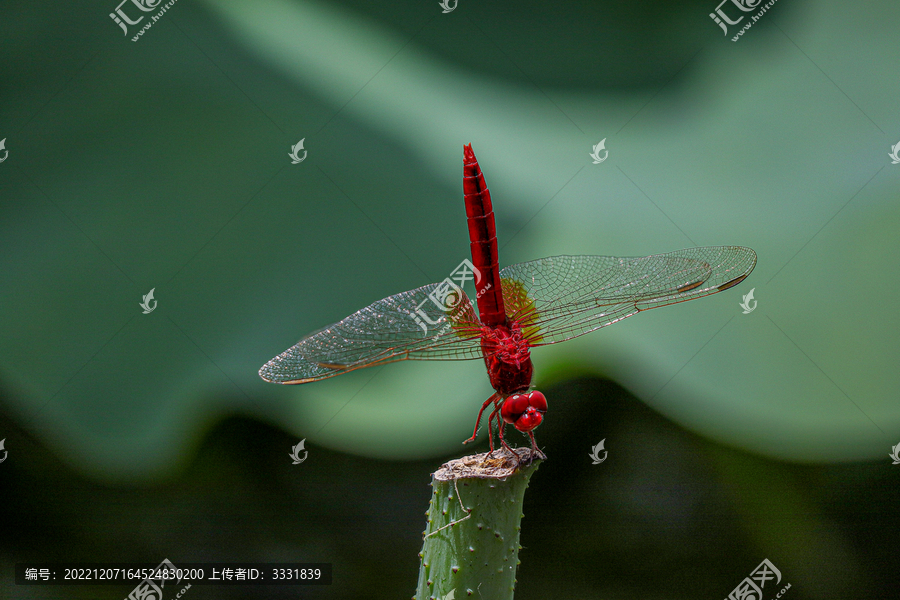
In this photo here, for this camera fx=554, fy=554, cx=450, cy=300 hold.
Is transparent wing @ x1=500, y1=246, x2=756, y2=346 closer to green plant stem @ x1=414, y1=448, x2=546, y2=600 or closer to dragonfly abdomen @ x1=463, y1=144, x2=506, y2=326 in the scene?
dragonfly abdomen @ x1=463, y1=144, x2=506, y2=326

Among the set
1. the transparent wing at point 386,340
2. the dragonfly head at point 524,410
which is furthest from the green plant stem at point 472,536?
the transparent wing at point 386,340

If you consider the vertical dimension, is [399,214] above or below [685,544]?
above

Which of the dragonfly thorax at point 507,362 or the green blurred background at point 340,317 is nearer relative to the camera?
the dragonfly thorax at point 507,362

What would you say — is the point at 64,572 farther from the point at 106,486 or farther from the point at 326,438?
the point at 326,438

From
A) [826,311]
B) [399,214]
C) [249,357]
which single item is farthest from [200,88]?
[826,311]

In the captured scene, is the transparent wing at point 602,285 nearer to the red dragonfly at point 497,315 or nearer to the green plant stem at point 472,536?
the red dragonfly at point 497,315

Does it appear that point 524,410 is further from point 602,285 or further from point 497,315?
point 602,285

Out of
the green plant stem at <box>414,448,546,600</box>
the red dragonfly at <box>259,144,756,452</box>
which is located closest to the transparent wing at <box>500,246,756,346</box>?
the red dragonfly at <box>259,144,756,452</box>
